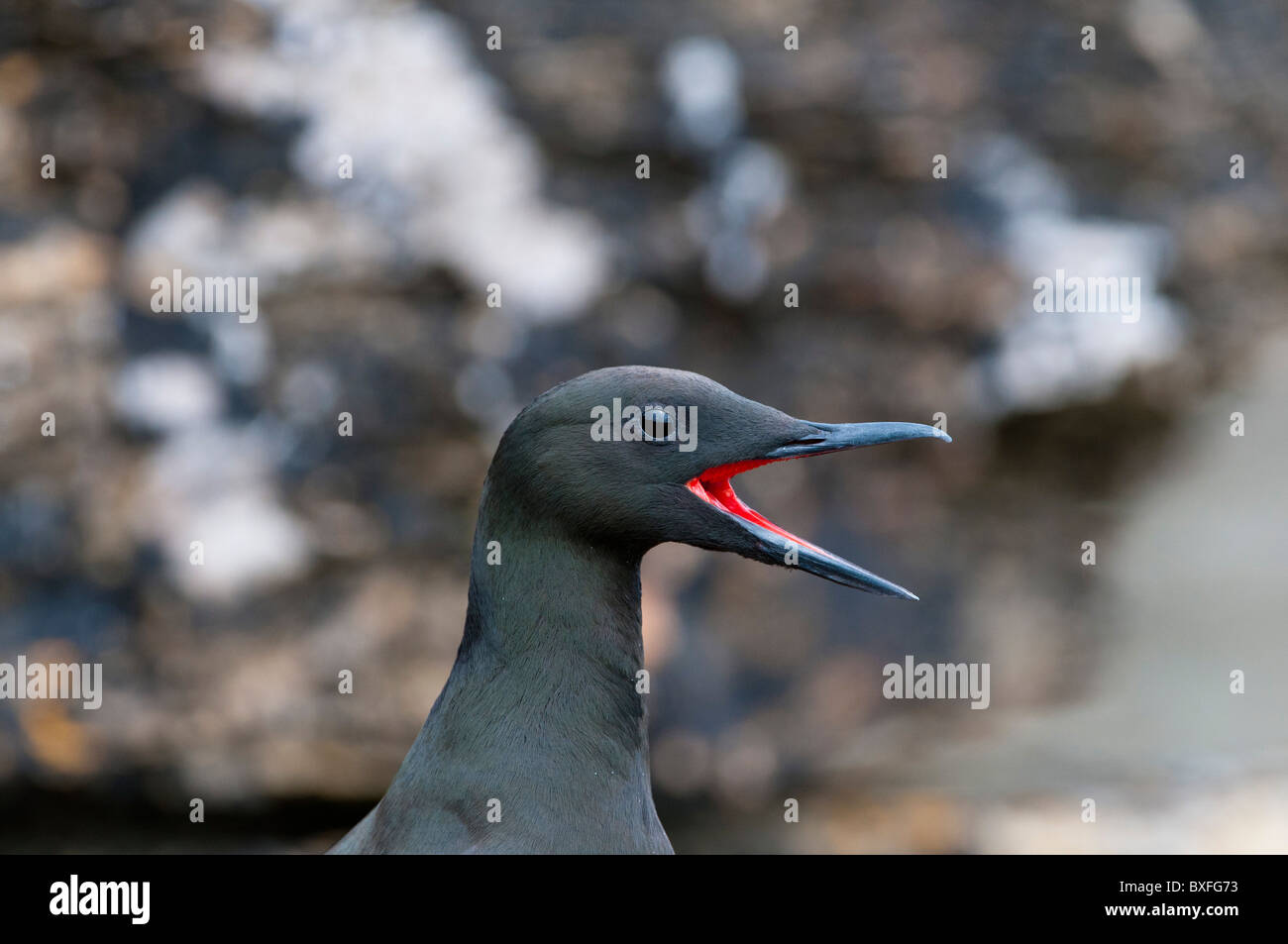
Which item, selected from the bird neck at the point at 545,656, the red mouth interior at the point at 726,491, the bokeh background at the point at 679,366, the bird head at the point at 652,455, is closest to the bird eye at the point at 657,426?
the bird head at the point at 652,455

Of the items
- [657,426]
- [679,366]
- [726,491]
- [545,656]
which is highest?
[679,366]

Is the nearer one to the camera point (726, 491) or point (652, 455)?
point (652, 455)

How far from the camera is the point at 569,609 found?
2803 mm

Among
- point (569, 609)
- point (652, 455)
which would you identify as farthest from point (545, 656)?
point (652, 455)

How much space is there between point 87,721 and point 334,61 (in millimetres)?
3541

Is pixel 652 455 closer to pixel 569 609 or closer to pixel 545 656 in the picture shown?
pixel 569 609

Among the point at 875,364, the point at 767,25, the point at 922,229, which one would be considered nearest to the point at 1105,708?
the point at 875,364

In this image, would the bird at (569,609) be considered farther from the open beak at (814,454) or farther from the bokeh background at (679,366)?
the bokeh background at (679,366)

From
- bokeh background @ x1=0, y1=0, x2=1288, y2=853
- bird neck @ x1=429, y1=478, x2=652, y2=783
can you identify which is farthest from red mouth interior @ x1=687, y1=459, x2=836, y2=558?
bokeh background @ x1=0, y1=0, x2=1288, y2=853

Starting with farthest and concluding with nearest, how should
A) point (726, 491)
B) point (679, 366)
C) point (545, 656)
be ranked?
point (679, 366)
point (726, 491)
point (545, 656)

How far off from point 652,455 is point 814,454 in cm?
33

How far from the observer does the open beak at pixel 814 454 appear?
2.83m

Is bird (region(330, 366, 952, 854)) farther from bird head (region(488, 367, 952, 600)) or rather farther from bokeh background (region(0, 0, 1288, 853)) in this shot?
bokeh background (region(0, 0, 1288, 853))

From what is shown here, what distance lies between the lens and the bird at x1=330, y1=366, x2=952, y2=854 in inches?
108
